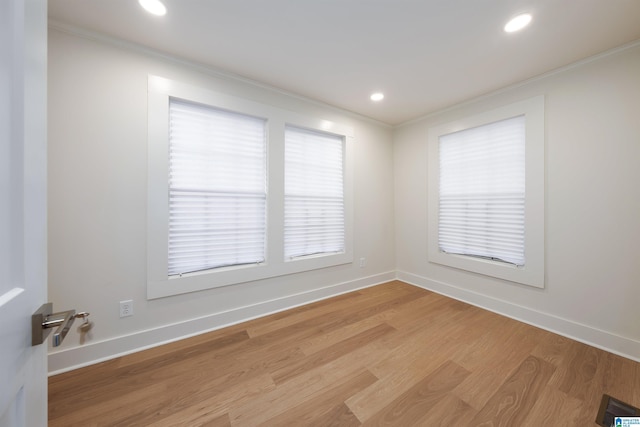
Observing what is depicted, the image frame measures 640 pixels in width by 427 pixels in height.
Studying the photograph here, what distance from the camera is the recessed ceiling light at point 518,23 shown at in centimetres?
160

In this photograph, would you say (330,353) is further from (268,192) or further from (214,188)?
(214,188)

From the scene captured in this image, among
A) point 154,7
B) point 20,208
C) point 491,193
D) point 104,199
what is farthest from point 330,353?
point 154,7

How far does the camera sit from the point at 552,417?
51.7 inches

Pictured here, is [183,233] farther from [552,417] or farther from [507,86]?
[507,86]

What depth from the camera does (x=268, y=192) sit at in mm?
2488

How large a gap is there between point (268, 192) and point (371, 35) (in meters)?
1.65

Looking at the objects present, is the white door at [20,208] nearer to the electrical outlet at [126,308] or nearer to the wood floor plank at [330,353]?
the wood floor plank at [330,353]

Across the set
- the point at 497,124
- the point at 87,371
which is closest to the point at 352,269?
the point at 497,124

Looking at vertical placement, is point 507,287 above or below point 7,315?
below

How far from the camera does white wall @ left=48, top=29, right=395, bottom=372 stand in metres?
1.65

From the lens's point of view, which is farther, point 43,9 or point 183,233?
point 183,233

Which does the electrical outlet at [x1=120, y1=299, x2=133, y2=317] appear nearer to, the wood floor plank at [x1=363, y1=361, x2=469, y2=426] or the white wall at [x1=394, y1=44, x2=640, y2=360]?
the wood floor plank at [x1=363, y1=361, x2=469, y2=426]

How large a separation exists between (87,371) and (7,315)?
1.80 meters

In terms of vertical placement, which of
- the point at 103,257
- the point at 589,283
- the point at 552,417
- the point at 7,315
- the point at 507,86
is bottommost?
the point at 552,417
